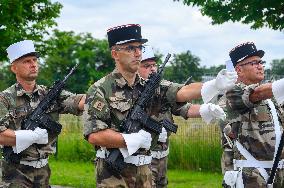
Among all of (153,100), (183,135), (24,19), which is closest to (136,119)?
(153,100)

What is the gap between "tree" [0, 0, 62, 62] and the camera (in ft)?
66.2

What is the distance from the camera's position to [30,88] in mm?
7754

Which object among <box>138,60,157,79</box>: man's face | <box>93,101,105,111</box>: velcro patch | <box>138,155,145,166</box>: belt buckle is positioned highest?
<box>138,60,157,79</box>: man's face

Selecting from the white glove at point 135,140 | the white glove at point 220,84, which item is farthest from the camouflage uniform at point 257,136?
the white glove at point 220,84

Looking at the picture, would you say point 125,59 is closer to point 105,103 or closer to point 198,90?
point 105,103

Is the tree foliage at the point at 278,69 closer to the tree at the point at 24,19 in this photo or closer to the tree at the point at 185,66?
the tree at the point at 24,19

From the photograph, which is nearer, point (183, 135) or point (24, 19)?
point (183, 135)

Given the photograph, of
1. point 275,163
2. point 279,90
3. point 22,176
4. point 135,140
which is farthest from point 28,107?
point 279,90

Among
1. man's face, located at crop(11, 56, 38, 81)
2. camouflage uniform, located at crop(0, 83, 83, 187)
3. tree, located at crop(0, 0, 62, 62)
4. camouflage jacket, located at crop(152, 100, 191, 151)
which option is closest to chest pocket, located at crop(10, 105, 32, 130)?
camouflage uniform, located at crop(0, 83, 83, 187)

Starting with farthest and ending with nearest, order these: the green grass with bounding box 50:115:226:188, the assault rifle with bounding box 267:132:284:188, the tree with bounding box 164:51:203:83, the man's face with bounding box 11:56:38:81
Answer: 1. the tree with bounding box 164:51:203:83
2. the green grass with bounding box 50:115:226:188
3. the man's face with bounding box 11:56:38:81
4. the assault rifle with bounding box 267:132:284:188

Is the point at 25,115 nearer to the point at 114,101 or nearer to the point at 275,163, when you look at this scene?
the point at 114,101

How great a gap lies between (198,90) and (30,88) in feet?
9.02

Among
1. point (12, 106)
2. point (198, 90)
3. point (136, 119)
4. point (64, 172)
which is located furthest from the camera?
point (64, 172)

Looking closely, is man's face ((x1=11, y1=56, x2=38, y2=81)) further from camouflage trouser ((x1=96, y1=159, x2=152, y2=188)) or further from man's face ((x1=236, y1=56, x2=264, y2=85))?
man's face ((x1=236, y1=56, x2=264, y2=85))
